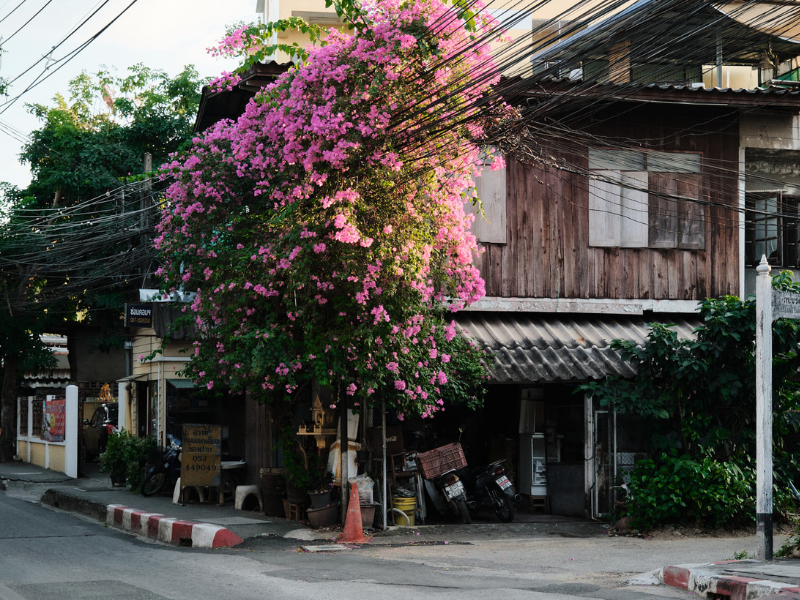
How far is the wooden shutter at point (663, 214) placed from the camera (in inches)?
589

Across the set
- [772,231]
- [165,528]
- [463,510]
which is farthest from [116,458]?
[772,231]

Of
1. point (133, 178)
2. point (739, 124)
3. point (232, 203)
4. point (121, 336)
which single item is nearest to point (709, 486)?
point (739, 124)

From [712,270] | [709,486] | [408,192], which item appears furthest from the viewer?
[712,270]

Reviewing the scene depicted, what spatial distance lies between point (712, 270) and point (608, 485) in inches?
174

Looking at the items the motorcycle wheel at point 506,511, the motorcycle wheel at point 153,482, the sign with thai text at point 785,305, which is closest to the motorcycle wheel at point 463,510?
the motorcycle wheel at point 506,511

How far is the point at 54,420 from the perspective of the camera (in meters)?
23.6

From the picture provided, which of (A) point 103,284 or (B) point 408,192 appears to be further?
(A) point 103,284

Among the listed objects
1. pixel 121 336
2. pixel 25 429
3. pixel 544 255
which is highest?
pixel 544 255

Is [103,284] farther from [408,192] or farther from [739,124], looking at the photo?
[739,124]

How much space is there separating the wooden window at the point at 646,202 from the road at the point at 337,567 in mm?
5226

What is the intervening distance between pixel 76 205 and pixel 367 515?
15.8m

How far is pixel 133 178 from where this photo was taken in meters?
19.0

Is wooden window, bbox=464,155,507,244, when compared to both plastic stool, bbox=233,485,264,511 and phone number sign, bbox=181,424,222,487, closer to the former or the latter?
plastic stool, bbox=233,485,264,511

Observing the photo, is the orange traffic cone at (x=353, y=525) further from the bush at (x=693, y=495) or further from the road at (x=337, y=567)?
the bush at (x=693, y=495)
